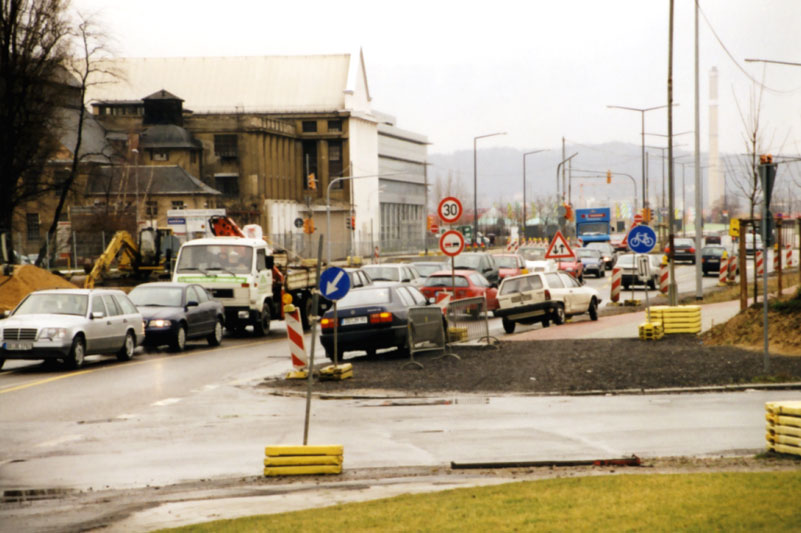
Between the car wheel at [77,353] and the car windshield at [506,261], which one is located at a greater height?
the car windshield at [506,261]

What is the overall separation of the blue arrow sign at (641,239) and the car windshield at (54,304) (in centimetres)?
1371

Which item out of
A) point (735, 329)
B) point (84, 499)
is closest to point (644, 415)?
point (84, 499)

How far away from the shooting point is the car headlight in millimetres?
22663

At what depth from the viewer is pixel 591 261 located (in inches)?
2574

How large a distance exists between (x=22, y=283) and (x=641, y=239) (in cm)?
2136

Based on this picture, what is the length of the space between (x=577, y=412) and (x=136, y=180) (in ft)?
263

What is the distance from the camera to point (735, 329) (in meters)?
24.2

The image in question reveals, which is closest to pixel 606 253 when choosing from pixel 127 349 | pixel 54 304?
pixel 127 349

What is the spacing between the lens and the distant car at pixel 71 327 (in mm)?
22562

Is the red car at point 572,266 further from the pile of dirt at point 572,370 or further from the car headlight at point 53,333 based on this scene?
the car headlight at point 53,333

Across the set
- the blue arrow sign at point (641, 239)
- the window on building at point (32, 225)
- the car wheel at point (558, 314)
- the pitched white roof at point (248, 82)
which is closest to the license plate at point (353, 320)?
the blue arrow sign at point (641, 239)

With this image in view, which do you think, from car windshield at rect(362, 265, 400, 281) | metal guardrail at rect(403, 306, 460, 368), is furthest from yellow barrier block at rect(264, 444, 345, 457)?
car windshield at rect(362, 265, 400, 281)

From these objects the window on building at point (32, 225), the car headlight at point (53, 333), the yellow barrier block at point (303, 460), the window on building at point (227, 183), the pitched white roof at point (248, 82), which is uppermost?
the pitched white roof at point (248, 82)

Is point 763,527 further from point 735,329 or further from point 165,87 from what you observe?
point 165,87
